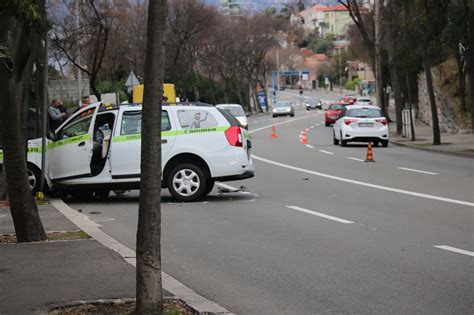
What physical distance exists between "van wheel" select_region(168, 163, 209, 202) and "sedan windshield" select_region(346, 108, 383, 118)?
1796cm

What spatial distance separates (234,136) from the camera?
15.5m

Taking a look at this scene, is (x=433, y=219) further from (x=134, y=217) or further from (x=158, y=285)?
(x=158, y=285)

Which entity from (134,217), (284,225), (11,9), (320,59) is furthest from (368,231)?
(320,59)

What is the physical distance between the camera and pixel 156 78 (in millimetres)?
6215

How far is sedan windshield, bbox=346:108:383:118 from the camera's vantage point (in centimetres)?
3256

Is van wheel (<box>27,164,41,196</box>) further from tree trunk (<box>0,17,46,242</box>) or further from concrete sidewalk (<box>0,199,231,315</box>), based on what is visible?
tree trunk (<box>0,17,46,242</box>)

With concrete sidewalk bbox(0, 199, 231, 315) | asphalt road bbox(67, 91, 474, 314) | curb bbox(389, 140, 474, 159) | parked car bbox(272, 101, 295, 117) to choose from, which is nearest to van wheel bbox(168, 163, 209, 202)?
asphalt road bbox(67, 91, 474, 314)

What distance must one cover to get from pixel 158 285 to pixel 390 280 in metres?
2.88

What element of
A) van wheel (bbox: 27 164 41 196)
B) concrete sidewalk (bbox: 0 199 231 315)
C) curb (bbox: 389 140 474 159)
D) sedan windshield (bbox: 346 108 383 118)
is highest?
sedan windshield (bbox: 346 108 383 118)

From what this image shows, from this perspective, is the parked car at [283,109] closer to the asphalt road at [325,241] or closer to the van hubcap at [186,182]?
the asphalt road at [325,241]

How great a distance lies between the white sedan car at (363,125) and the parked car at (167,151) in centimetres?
1716

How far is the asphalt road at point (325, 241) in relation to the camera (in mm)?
7645

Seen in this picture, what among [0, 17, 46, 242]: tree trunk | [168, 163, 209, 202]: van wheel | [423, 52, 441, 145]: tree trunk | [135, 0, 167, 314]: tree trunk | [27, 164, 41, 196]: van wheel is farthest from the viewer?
[423, 52, 441, 145]: tree trunk

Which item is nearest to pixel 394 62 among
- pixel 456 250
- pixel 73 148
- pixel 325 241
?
pixel 73 148
